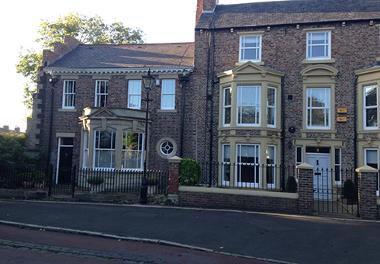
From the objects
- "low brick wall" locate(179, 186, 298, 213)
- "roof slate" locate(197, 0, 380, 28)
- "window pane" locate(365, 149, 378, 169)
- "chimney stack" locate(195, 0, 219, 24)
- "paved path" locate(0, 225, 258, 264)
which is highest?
"chimney stack" locate(195, 0, 219, 24)

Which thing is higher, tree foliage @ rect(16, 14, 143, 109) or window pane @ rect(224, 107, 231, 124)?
tree foliage @ rect(16, 14, 143, 109)

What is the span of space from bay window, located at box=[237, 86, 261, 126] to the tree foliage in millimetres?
22697

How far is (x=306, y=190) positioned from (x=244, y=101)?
819 cm

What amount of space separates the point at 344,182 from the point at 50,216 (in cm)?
1377

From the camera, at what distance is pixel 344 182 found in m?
20.5

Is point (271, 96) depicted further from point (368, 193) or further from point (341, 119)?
point (368, 193)

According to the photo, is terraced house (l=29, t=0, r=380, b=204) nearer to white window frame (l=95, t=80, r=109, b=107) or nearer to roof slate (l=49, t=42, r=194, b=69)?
white window frame (l=95, t=80, r=109, b=107)

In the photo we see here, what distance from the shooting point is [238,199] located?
16.1 m

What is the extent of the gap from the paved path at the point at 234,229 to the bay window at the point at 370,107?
885 cm

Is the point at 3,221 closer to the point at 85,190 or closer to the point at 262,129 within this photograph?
the point at 85,190

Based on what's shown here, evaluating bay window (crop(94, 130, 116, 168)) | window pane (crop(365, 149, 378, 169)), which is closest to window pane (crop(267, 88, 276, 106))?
window pane (crop(365, 149, 378, 169))

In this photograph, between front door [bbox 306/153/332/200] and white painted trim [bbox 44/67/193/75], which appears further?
white painted trim [bbox 44/67/193/75]

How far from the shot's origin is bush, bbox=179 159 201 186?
19859 mm

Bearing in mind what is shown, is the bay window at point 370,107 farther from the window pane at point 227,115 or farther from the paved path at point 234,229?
the paved path at point 234,229
